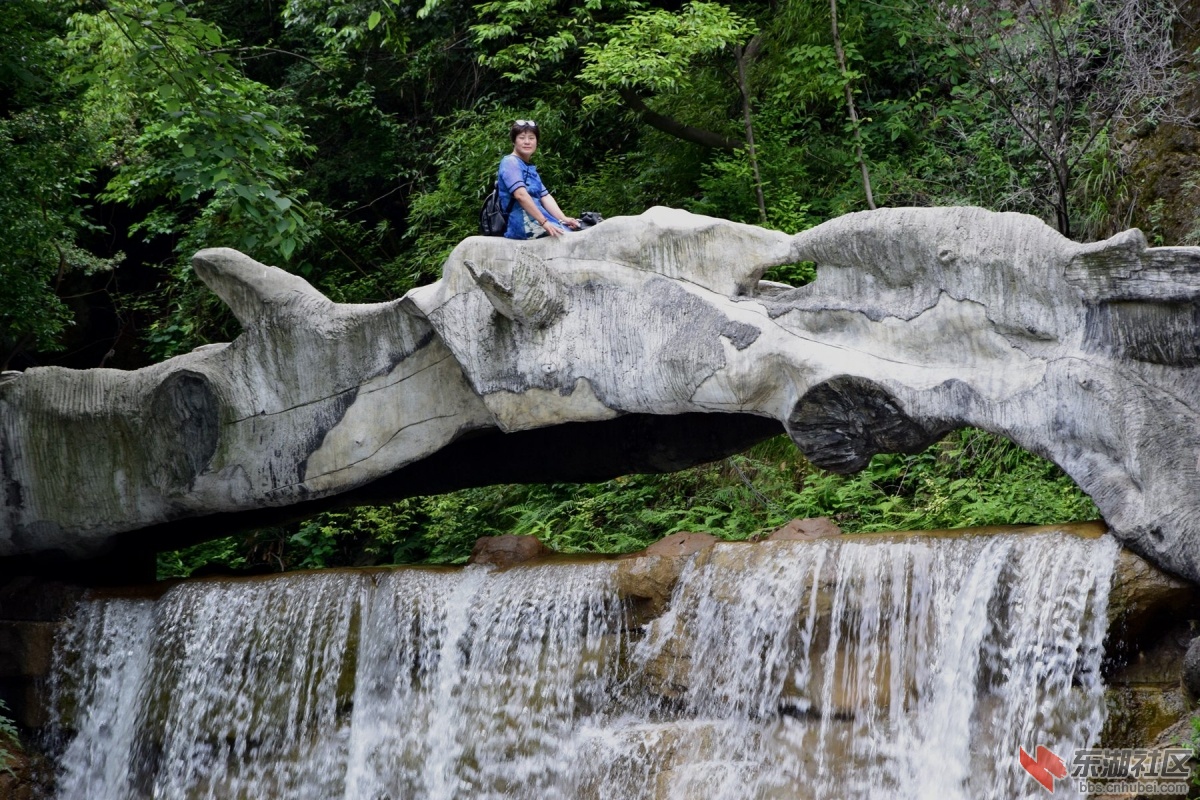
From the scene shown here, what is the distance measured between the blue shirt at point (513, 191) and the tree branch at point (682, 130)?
194 inches

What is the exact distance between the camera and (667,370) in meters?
7.32

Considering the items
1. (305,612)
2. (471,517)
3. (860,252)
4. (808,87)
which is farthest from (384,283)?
(860,252)

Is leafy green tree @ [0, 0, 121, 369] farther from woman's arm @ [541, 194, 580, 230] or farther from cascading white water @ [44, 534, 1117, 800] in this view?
woman's arm @ [541, 194, 580, 230]

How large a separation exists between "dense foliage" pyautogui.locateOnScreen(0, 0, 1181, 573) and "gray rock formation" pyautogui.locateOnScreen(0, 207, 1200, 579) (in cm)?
106

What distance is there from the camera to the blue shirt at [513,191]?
789cm

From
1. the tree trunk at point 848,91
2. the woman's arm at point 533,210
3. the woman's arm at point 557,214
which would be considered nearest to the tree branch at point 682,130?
the tree trunk at point 848,91

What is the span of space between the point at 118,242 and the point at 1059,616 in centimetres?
1237

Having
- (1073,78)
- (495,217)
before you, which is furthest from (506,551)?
(1073,78)

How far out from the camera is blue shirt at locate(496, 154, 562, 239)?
7.89 meters

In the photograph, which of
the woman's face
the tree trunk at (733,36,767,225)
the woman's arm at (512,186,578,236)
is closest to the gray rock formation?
the woman's arm at (512,186,578,236)

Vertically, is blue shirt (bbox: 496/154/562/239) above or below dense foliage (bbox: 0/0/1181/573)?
below

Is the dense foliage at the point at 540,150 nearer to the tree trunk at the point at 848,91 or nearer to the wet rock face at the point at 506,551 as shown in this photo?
the tree trunk at the point at 848,91

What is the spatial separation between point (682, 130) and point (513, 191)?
18.2 ft

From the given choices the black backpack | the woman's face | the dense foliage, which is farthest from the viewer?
the dense foliage
